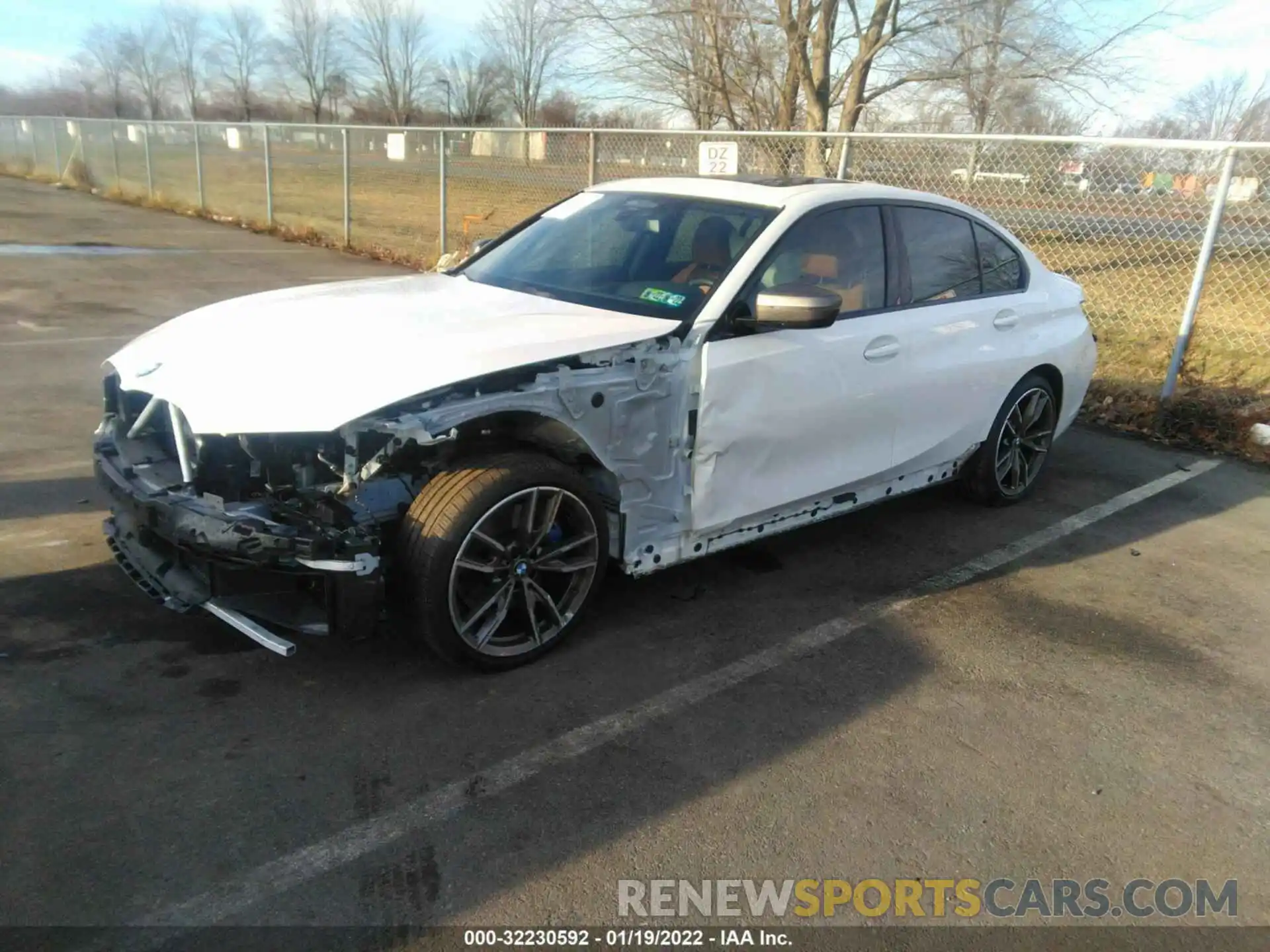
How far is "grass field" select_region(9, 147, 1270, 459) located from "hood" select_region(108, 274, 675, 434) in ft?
19.2

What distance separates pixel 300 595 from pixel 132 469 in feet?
2.82

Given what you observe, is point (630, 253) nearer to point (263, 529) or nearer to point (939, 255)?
point (939, 255)

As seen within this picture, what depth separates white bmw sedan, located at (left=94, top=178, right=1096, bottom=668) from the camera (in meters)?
3.12

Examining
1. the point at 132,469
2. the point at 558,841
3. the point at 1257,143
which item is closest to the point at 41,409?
the point at 132,469

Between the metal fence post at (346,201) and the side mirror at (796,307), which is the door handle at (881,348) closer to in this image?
the side mirror at (796,307)

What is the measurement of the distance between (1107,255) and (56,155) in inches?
1271

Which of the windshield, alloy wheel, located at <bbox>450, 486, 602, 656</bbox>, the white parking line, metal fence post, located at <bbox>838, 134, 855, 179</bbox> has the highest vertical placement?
metal fence post, located at <bbox>838, 134, 855, 179</bbox>

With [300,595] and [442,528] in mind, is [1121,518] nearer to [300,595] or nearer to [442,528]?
[442,528]

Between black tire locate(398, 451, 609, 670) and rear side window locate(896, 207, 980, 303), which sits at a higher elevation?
rear side window locate(896, 207, 980, 303)

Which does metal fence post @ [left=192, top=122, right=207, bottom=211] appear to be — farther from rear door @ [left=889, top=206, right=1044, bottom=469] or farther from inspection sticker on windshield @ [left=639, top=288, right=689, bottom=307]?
inspection sticker on windshield @ [left=639, top=288, right=689, bottom=307]

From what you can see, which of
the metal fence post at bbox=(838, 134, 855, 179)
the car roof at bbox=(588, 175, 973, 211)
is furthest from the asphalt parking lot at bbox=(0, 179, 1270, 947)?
the metal fence post at bbox=(838, 134, 855, 179)

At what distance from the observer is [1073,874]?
269 cm

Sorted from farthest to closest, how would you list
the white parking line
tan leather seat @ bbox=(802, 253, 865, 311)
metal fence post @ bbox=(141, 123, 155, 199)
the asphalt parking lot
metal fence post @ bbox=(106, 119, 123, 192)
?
1. metal fence post @ bbox=(106, 119, 123, 192)
2. metal fence post @ bbox=(141, 123, 155, 199)
3. tan leather seat @ bbox=(802, 253, 865, 311)
4. the asphalt parking lot
5. the white parking line

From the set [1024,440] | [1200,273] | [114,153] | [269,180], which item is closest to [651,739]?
[1024,440]
